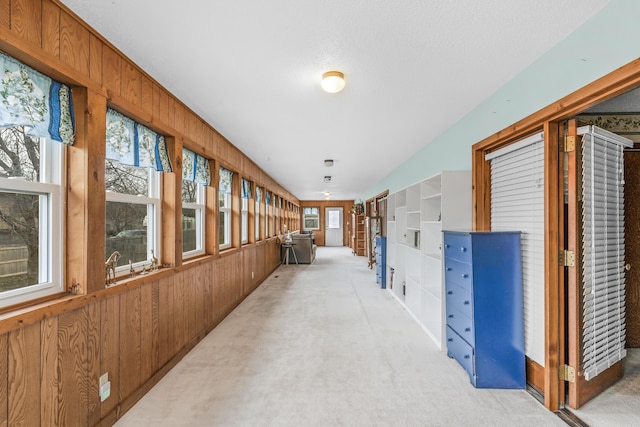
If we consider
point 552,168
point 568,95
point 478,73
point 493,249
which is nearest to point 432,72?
point 478,73

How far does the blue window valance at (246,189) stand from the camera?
530 centimetres

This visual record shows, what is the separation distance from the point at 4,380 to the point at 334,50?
2441 millimetres

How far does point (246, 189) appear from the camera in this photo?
5.46m

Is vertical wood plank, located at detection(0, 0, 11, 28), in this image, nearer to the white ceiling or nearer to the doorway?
the white ceiling

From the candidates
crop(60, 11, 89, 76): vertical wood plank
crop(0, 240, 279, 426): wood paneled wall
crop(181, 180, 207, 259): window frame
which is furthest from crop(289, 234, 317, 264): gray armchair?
crop(60, 11, 89, 76): vertical wood plank

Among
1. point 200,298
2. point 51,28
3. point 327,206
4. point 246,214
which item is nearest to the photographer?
point 51,28

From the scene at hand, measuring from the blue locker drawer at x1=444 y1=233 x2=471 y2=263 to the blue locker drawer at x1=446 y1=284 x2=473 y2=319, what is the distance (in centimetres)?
28

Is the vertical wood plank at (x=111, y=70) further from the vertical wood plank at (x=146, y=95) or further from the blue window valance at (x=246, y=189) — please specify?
the blue window valance at (x=246, y=189)

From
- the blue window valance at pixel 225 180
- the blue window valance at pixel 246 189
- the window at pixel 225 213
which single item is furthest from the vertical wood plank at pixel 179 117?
the blue window valance at pixel 246 189

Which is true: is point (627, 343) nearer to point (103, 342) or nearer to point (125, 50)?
point (103, 342)

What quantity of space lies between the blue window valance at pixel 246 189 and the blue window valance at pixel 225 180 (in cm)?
57

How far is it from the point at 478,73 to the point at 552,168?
2.90ft

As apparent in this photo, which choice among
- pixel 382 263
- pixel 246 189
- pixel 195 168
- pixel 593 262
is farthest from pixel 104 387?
pixel 382 263

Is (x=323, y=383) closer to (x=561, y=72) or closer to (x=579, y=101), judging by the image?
(x=579, y=101)
